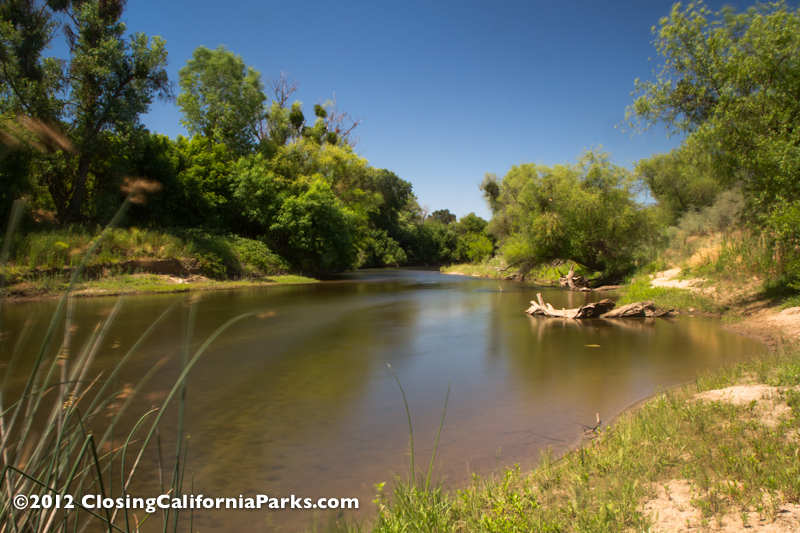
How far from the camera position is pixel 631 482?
2881 millimetres

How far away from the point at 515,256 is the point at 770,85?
1887 cm

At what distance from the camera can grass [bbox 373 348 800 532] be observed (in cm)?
253

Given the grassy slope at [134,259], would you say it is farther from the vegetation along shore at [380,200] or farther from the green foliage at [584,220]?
the green foliage at [584,220]

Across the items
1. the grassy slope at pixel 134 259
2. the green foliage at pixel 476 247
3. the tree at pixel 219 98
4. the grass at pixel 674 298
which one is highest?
the tree at pixel 219 98

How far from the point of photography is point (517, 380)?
259 inches

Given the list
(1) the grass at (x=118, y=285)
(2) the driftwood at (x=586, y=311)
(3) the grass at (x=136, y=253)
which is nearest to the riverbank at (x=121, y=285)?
(1) the grass at (x=118, y=285)

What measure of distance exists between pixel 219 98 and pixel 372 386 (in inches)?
1194

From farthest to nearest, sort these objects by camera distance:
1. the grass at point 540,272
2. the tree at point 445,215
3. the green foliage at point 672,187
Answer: the tree at point 445,215, the green foliage at point 672,187, the grass at point 540,272

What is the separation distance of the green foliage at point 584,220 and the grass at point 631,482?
21.6m

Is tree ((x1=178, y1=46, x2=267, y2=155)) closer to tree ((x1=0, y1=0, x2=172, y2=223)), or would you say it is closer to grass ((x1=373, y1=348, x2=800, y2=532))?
tree ((x1=0, y1=0, x2=172, y2=223))

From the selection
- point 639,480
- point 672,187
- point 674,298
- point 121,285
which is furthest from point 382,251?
point 639,480

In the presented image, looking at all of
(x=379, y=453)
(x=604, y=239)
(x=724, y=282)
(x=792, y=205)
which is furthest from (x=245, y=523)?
(x=604, y=239)

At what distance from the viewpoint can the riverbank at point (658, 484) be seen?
8.18 feet

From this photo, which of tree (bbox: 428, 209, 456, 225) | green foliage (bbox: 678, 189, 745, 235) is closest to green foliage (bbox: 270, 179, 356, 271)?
green foliage (bbox: 678, 189, 745, 235)
